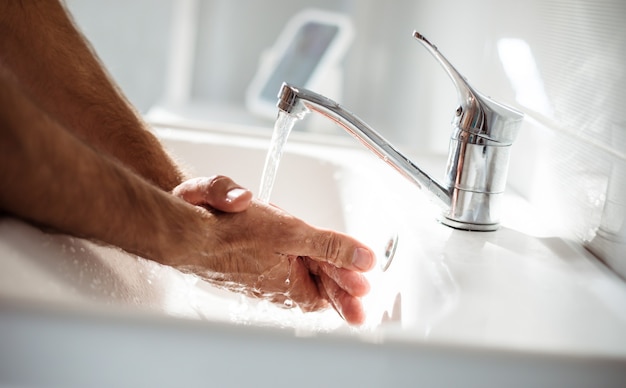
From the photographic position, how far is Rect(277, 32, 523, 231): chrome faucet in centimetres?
73

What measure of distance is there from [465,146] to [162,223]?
309mm

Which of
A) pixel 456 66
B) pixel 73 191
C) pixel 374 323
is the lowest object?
pixel 374 323

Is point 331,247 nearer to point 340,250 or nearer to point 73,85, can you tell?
point 340,250

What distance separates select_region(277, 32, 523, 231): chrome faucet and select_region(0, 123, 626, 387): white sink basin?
26mm

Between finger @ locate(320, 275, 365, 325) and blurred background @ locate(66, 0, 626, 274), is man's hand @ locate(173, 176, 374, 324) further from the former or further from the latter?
blurred background @ locate(66, 0, 626, 274)

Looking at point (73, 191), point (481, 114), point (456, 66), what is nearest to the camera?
point (73, 191)

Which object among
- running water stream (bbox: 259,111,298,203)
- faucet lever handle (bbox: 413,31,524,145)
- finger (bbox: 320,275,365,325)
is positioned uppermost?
faucet lever handle (bbox: 413,31,524,145)

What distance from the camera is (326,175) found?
1027 mm

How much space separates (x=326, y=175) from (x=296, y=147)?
0.23ft

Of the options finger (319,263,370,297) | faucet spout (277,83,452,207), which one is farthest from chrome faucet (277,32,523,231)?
finger (319,263,370,297)

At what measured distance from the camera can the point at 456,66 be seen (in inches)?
49.2

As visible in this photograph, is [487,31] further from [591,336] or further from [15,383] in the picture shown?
[15,383]

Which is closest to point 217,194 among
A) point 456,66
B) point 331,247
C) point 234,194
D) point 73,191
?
point 234,194

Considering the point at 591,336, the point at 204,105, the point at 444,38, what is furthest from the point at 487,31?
the point at 204,105
